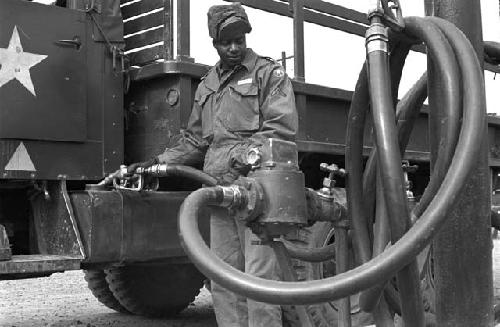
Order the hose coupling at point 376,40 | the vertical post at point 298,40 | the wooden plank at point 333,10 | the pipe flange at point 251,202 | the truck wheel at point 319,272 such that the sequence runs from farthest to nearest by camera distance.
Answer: the wooden plank at point 333,10, the vertical post at point 298,40, the truck wheel at point 319,272, the pipe flange at point 251,202, the hose coupling at point 376,40

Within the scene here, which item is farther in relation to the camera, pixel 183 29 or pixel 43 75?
pixel 183 29

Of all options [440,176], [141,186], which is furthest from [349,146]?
[141,186]

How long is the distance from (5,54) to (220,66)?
1.08m

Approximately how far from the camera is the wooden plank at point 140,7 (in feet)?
12.8

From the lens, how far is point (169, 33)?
3795 mm

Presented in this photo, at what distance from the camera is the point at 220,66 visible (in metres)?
3.42

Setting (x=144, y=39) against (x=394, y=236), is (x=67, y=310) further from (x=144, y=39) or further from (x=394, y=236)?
(x=394, y=236)

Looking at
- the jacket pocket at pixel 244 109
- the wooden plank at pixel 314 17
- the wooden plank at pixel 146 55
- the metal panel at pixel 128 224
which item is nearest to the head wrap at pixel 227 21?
the jacket pocket at pixel 244 109

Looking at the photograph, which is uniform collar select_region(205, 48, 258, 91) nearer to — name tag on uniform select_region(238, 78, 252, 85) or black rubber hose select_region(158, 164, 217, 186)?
name tag on uniform select_region(238, 78, 252, 85)

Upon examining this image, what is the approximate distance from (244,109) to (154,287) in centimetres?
258

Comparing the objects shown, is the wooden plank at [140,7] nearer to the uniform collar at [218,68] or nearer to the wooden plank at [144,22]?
the wooden plank at [144,22]

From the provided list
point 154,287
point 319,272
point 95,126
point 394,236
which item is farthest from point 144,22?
point 394,236

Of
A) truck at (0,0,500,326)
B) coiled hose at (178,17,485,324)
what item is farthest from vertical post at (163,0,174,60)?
coiled hose at (178,17,485,324)

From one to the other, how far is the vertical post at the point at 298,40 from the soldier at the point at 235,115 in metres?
0.93
